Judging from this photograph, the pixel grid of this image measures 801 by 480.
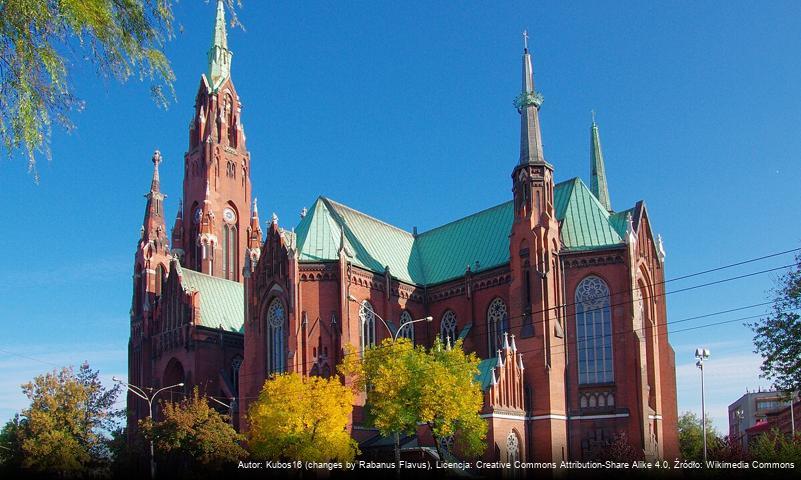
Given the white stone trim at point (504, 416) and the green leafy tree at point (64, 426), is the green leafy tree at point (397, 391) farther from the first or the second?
the green leafy tree at point (64, 426)

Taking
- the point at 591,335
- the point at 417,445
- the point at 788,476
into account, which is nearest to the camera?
the point at 788,476

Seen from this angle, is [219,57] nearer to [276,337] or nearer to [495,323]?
[276,337]

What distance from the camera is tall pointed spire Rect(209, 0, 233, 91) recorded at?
98000 mm

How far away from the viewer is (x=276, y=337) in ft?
216

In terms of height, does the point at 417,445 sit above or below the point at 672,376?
below

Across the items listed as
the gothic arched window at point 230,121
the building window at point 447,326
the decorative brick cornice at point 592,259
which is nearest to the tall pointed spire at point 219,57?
the gothic arched window at point 230,121

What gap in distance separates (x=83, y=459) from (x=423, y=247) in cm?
3550

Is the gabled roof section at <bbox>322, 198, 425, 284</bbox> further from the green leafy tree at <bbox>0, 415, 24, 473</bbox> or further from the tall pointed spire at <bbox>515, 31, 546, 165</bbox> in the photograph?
the green leafy tree at <bbox>0, 415, 24, 473</bbox>

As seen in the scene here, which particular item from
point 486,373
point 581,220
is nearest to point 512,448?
point 486,373

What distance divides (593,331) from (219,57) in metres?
60.0

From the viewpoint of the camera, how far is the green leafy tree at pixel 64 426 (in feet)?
A: 168

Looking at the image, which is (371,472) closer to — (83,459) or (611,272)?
(83,459)

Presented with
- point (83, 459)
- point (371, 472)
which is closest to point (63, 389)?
point (83, 459)

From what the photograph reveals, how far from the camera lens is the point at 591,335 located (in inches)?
2327
